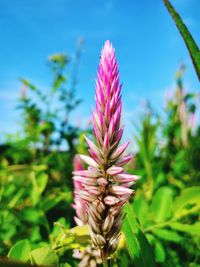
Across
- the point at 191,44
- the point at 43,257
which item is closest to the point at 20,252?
the point at 43,257

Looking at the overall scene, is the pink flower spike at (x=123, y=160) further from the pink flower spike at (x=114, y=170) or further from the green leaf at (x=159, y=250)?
the green leaf at (x=159, y=250)

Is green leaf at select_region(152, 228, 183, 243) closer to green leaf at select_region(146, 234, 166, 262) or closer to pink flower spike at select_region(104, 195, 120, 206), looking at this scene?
green leaf at select_region(146, 234, 166, 262)

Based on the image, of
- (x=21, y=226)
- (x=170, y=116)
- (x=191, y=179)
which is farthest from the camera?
(x=170, y=116)

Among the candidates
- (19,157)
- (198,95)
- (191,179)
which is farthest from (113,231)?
(198,95)

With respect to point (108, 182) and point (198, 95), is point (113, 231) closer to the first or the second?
point (108, 182)

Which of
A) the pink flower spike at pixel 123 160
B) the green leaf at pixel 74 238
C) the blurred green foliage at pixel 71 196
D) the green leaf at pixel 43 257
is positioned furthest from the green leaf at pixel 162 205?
the pink flower spike at pixel 123 160

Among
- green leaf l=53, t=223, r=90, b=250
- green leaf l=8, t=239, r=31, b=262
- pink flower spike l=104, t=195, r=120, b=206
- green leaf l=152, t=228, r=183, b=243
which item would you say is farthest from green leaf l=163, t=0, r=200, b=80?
green leaf l=152, t=228, r=183, b=243

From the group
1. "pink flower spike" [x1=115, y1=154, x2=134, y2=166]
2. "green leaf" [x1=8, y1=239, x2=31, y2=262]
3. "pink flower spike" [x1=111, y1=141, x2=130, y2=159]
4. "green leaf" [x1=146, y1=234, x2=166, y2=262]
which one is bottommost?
"green leaf" [x1=146, y1=234, x2=166, y2=262]
